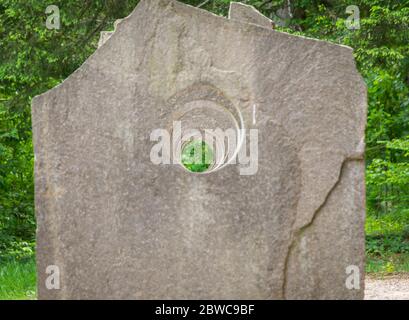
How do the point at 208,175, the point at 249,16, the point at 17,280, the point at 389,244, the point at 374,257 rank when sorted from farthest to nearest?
the point at 389,244
the point at 374,257
the point at 17,280
the point at 249,16
the point at 208,175

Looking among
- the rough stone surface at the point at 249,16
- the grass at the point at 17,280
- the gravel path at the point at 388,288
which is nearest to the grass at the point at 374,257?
the grass at the point at 17,280

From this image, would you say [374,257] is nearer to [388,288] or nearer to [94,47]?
[388,288]

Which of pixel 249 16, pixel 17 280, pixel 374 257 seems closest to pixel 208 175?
pixel 249 16

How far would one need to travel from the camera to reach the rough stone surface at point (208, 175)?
4.83m

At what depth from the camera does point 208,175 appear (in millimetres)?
4836

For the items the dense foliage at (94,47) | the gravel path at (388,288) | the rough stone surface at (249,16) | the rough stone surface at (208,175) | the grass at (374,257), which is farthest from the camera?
the dense foliage at (94,47)

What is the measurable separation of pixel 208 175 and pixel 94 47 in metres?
6.36

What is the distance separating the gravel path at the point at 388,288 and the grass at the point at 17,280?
3104mm

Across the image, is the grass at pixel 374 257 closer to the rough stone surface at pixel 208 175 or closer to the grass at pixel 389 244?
the grass at pixel 389 244

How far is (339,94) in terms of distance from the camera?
4.86 meters

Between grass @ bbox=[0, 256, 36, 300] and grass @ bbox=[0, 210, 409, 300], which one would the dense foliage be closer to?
Result: grass @ bbox=[0, 210, 409, 300]

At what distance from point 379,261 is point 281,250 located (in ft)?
18.2

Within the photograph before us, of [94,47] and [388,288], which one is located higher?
[94,47]

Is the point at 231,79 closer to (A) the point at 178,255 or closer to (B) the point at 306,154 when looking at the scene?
(B) the point at 306,154
